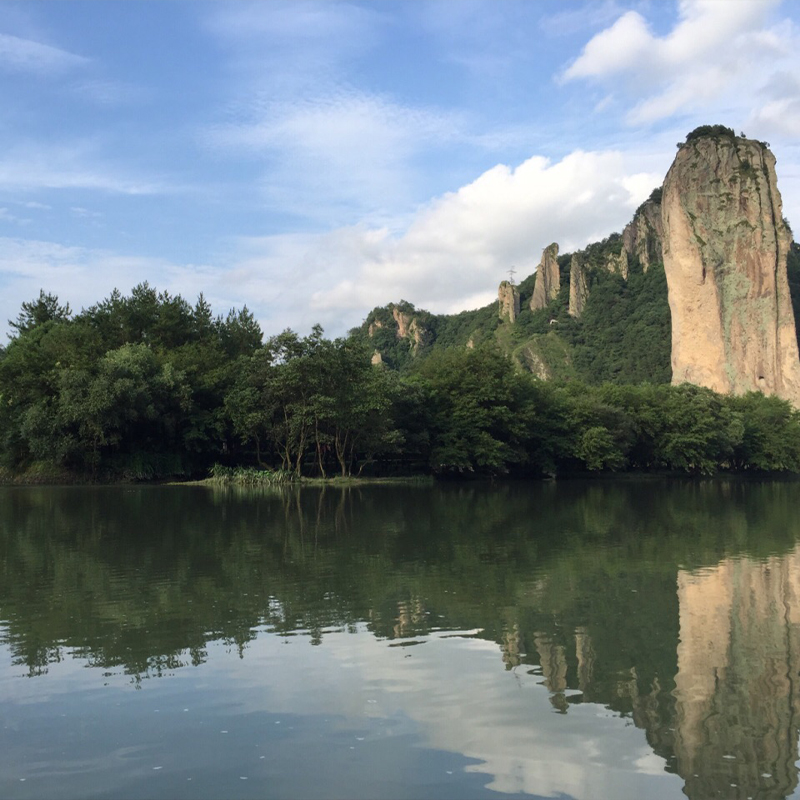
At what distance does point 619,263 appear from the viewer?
13475 cm

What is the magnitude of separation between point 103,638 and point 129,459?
125ft

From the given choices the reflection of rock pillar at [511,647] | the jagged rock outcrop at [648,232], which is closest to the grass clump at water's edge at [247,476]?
the reflection of rock pillar at [511,647]

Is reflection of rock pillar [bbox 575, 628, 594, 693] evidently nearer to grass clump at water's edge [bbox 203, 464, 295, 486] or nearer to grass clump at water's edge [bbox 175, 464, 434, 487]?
grass clump at water's edge [bbox 175, 464, 434, 487]

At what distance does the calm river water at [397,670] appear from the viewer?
5.63 m

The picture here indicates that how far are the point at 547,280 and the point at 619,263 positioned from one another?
12973 mm

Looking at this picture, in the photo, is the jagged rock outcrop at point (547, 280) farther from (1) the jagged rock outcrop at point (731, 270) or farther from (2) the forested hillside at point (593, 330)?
(1) the jagged rock outcrop at point (731, 270)

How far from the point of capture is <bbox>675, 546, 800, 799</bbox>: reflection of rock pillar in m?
5.64

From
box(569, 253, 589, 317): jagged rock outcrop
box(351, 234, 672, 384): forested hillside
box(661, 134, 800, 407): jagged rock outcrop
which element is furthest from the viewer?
box(569, 253, 589, 317): jagged rock outcrop

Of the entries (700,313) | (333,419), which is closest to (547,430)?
(333,419)

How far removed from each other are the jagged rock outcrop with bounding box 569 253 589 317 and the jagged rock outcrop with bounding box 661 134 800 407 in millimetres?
37679

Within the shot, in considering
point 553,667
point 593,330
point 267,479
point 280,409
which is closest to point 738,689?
point 553,667

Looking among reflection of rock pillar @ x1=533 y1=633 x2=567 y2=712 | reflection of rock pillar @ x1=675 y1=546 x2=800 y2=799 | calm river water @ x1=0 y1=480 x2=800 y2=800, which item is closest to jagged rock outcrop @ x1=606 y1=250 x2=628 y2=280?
calm river water @ x1=0 y1=480 x2=800 y2=800

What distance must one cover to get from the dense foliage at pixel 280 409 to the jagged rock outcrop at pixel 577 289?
73372 millimetres

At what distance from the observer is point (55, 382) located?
4475 cm
